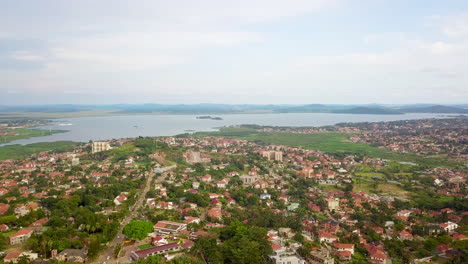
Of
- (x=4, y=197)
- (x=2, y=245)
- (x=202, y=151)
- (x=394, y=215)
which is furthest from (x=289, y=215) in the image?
(x=202, y=151)

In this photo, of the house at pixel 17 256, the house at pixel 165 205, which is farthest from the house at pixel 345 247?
the house at pixel 17 256

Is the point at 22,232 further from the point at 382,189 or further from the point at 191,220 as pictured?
the point at 382,189

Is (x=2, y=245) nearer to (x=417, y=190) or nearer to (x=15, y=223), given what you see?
(x=15, y=223)

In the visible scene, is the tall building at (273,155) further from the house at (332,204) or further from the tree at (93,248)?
the tree at (93,248)

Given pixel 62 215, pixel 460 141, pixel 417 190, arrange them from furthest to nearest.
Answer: pixel 460 141 → pixel 417 190 → pixel 62 215

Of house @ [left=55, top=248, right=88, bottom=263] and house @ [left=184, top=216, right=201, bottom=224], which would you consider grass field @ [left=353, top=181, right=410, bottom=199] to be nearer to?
house @ [left=184, top=216, right=201, bottom=224]
